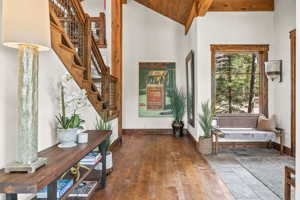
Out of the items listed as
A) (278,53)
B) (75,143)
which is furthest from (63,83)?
(278,53)

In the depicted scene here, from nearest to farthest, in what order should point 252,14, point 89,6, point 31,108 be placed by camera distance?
point 31,108 → point 252,14 → point 89,6

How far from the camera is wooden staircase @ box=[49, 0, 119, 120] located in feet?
8.01

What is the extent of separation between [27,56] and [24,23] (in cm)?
21

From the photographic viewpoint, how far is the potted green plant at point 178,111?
22.9 feet

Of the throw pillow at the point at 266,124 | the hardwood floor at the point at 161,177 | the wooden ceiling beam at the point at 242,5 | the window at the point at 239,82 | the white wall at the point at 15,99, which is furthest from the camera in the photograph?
the window at the point at 239,82

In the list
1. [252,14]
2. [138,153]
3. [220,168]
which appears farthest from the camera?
[252,14]

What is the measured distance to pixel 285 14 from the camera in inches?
189

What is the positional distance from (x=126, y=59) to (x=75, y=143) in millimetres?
5470

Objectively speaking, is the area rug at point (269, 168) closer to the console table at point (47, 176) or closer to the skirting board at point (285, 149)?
the skirting board at point (285, 149)

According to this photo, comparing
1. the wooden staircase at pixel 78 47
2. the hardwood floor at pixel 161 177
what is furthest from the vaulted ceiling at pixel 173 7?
the hardwood floor at pixel 161 177

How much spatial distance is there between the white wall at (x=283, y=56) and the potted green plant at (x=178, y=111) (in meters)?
2.56

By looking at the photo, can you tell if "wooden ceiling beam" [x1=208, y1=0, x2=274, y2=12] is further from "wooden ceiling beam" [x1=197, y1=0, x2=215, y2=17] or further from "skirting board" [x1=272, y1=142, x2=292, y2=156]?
"skirting board" [x1=272, y1=142, x2=292, y2=156]

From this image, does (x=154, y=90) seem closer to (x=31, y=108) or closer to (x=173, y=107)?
(x=173, y=107)

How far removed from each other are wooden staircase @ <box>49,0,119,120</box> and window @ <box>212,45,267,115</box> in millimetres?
2613
